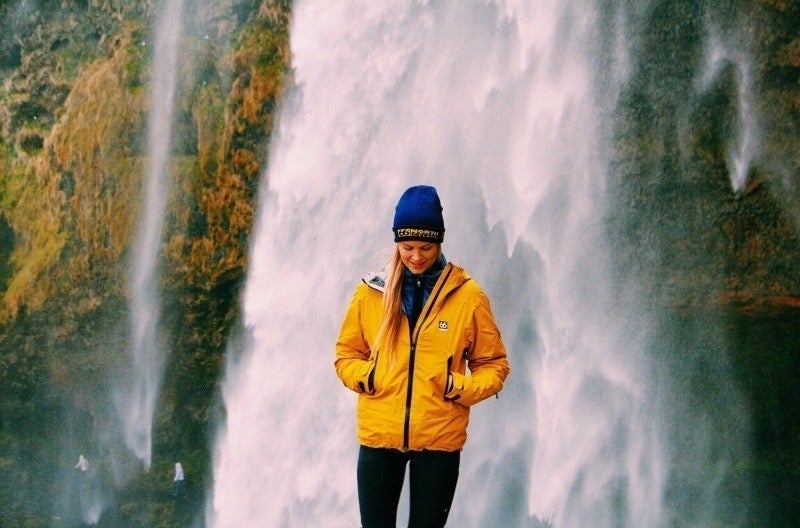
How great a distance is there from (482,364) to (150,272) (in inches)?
204

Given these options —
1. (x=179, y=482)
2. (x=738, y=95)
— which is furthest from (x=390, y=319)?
(x=179, y=482)

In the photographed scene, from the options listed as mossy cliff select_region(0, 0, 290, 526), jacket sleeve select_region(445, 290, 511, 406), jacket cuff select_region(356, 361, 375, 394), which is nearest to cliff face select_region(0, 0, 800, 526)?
mossy cliff select_region(0, 0, 290, 526)

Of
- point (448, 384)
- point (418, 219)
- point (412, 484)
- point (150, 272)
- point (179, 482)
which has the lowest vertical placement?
point (179, 482)

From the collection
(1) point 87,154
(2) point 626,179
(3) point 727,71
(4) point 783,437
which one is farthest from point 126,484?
(3) point 727,71

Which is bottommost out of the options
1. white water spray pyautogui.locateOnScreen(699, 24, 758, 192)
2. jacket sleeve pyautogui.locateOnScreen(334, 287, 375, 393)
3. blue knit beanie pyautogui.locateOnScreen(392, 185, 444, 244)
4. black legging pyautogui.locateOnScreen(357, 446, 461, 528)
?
black legging pyautogui.locateOnScreen(357, 446, 461, 528)

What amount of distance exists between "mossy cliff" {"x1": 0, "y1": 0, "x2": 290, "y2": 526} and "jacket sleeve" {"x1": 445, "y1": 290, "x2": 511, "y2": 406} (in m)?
4.71

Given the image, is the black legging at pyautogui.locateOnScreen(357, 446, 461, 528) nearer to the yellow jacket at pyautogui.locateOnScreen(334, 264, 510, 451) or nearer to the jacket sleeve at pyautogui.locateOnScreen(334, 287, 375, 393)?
the yellow jacket at pyautogui.locateOnScreen(334, 264, 510, 451)

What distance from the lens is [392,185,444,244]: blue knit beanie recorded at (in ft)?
9.43

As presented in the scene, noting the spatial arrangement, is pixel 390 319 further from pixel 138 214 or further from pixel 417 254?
pixel 138 214

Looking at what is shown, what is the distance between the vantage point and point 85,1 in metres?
7.91

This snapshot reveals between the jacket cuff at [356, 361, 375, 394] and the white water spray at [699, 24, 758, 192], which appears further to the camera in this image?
the white water spray at [699, 24, 758, 192]

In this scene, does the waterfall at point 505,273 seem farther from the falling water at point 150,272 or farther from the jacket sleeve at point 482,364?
the jacket sleeve at point 482,364

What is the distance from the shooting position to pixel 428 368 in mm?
2838

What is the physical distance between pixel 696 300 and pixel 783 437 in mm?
1343
